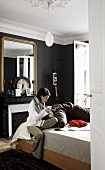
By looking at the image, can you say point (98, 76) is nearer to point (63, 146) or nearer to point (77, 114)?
point (63, 146)

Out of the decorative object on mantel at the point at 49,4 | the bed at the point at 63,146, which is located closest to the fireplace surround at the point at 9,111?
the bed at the point at 63,146

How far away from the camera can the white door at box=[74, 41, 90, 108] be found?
226 inches

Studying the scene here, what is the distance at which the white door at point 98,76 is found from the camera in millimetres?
1317

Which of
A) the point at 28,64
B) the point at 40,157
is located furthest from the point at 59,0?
the point at 40,157

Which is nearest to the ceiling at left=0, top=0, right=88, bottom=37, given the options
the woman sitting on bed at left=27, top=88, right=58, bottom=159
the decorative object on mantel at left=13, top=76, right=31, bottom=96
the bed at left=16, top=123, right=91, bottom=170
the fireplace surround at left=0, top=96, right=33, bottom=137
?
the decorative object on mantel at left=13, top=76, right=31, bottom=96

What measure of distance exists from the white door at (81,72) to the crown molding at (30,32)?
0.38 metres

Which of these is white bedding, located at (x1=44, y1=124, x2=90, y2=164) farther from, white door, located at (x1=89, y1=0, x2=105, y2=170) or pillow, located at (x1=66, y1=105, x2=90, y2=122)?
pillow, located at (x1=66, y1=105, x2=90, y2=122)

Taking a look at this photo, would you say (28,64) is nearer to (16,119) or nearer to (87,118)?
(16,119)

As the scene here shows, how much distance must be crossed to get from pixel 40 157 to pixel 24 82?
2.54m

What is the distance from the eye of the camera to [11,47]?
4883mm

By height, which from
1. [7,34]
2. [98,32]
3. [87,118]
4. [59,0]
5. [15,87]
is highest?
[59,0]

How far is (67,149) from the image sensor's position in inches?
102

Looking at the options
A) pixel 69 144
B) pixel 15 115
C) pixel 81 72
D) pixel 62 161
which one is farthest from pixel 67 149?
pixel 81 72

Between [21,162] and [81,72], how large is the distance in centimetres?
356
